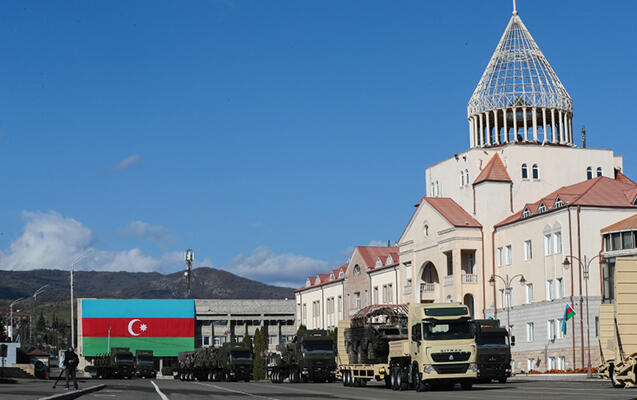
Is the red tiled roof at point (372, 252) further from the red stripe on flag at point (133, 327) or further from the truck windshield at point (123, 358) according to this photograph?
the red stripe on flag at point (133, 327)

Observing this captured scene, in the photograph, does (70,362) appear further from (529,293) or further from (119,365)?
(529,293)

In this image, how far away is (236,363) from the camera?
69812mm

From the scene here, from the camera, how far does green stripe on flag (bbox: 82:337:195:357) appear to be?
13150 centimetres

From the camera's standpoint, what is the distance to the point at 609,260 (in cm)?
6969

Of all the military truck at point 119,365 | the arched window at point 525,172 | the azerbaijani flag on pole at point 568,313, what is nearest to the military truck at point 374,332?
the azerbaijani flag on pole at point 568,313

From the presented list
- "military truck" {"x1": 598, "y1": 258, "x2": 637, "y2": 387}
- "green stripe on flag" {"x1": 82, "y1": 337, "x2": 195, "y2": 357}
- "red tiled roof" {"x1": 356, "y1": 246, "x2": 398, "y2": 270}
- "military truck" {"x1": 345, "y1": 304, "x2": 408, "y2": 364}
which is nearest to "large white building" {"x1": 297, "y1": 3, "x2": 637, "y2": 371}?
"red tiled roof" {"x1": 356, "y1": 246, "x2": 398, "y2": 270}

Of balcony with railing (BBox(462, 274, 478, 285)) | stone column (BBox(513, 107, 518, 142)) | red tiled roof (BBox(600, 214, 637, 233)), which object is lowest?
balcony with railing (BBox(462, 274, 478, 285))

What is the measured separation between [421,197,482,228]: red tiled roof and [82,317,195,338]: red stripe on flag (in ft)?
190

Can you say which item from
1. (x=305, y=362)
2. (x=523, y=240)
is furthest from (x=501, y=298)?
(x=305, y=362)

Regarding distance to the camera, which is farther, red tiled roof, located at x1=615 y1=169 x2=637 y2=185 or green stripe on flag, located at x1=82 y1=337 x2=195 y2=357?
green stripe on flag, located at x1=82 y1=337 x2=195 y2=357

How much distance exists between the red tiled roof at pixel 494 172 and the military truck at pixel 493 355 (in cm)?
3351

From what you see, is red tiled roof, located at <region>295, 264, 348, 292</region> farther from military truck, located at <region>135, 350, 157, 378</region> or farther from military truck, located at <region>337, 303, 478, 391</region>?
military truck, located at <region>337, 303, 478, 391</region>

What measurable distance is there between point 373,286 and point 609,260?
3793cm

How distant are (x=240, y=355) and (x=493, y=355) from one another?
25.6 metres
